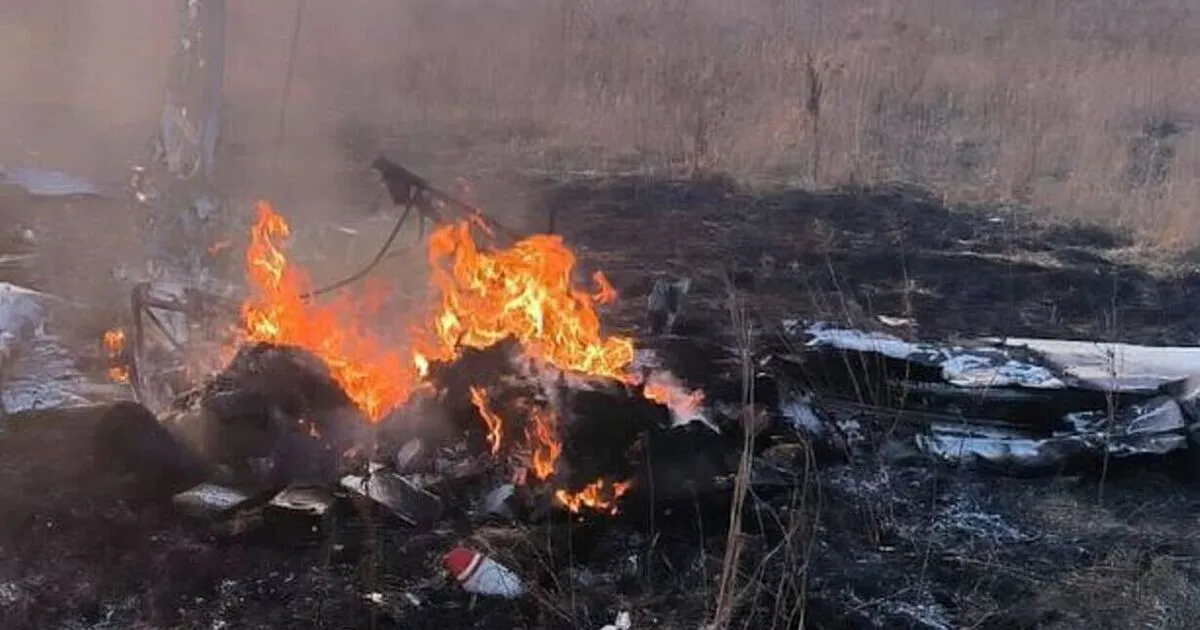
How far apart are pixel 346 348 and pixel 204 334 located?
35.5 inches

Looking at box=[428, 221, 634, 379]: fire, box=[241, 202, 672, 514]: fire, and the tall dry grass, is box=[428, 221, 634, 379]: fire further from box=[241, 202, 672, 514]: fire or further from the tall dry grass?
the tall dry grass

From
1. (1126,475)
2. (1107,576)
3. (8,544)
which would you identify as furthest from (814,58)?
(8,544)

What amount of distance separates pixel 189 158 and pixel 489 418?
336 cm

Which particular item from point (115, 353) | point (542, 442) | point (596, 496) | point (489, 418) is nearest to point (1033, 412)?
point (596, 496)

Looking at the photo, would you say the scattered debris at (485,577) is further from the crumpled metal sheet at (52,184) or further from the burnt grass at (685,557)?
the crumpled metal sheet at (52,184)

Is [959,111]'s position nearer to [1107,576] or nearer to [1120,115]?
[1120,115]

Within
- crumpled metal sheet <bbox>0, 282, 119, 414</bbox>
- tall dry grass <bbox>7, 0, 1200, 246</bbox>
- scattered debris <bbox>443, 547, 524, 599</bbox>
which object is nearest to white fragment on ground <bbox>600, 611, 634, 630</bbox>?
scattered debris <bbox>443, 547, 524, 599</bbox>

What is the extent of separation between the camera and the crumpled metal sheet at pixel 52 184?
10.1 metres

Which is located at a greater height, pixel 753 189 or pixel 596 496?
pixel 753 189

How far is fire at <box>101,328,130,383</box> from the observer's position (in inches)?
248

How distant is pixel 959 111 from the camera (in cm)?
1352

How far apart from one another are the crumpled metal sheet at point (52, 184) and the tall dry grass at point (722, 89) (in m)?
1.53

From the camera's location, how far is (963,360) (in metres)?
6.13

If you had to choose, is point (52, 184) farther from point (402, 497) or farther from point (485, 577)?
point (485, 577)
